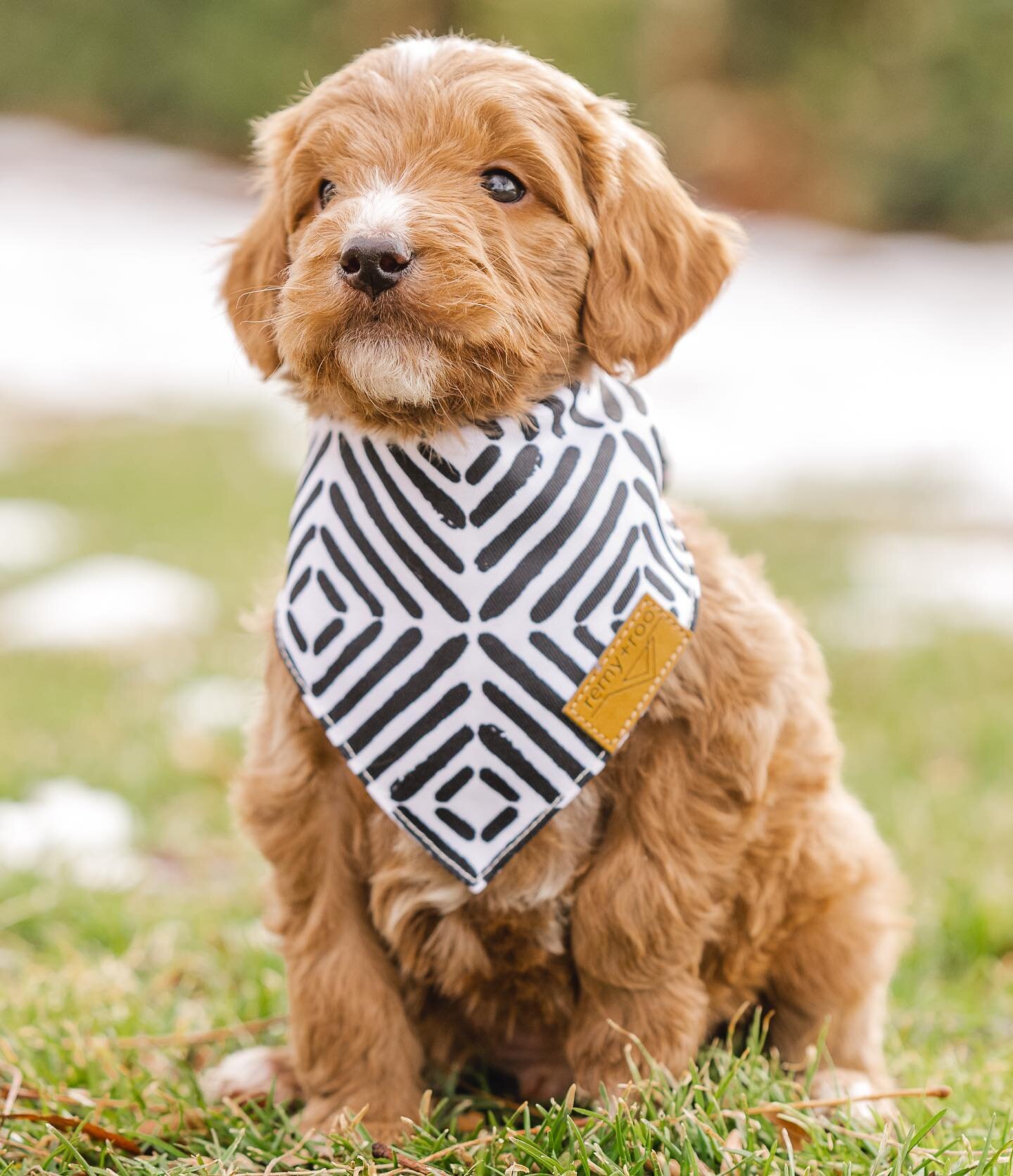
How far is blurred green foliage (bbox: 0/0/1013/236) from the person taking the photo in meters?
20.9

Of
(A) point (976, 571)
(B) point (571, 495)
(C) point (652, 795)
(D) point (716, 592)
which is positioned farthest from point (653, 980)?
(A) point (976, 571)

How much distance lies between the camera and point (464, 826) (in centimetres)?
275

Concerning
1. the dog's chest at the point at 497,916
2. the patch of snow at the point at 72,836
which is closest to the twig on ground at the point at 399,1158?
the dog's chest at the point at 497,916

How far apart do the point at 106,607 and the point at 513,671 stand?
5.25 metres

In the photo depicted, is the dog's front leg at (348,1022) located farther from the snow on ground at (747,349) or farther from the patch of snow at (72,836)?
the snow on ground at (747,349)

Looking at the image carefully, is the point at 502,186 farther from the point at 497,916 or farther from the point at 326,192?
the point at 497,916

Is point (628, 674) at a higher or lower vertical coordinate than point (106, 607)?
higher

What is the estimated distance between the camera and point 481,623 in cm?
Answer: 274

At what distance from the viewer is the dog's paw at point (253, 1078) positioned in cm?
311

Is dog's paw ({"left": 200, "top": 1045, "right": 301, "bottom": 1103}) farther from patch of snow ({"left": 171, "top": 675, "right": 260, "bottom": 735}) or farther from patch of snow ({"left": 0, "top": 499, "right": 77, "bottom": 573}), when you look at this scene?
patch of snow ({"left": 0, "top": 499, "right": 77, "bottom": 573})

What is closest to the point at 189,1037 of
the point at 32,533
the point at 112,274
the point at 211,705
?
the point at 211,705

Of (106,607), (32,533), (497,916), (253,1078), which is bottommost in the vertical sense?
(32,533)

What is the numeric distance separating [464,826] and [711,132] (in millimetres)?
21443

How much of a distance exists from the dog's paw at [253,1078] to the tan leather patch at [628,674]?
117 centimetres
